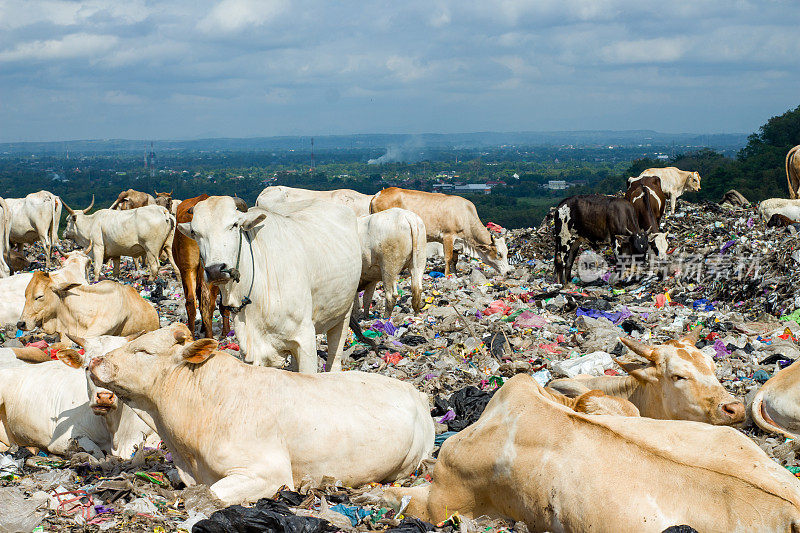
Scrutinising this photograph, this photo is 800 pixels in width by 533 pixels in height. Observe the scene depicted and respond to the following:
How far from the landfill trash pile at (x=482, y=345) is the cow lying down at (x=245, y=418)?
0.45 feet

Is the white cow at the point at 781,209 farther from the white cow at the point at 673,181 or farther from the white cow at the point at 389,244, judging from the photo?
the white cow at the point at 389,244

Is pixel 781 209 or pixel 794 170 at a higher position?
pixel 794 170

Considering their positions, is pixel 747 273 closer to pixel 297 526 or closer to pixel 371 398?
pixel 371 398

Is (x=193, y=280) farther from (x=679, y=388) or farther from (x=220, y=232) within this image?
(x=679, y=388)

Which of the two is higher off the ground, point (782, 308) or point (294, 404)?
point (294, 404)

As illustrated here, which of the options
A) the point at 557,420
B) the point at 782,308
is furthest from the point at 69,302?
the point at 782,308

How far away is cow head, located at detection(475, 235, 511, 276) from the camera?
1549cm

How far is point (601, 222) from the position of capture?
14875 mm

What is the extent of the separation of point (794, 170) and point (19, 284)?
15815 mm

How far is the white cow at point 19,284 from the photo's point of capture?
377 inches

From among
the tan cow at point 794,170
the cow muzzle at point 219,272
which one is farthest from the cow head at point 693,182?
the cow muzzle at point 219,272

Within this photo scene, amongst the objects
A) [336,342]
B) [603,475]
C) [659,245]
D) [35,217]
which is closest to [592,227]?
[659,245]

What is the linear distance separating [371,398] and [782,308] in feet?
24.4

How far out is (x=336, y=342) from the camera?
759cm
